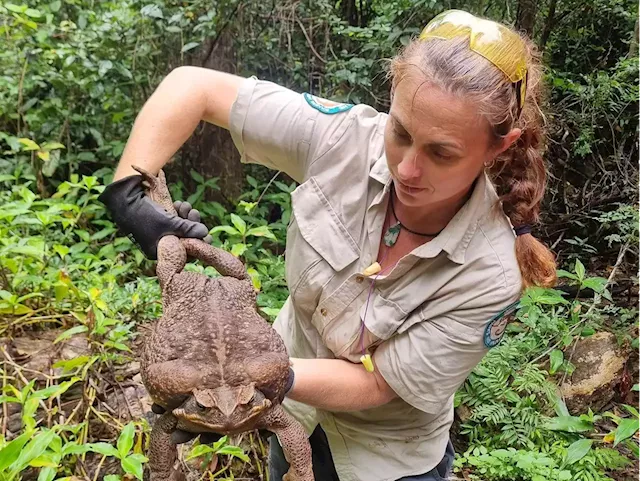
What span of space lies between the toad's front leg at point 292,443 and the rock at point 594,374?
2.79 meters

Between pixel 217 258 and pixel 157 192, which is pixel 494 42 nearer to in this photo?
pixel 217 258

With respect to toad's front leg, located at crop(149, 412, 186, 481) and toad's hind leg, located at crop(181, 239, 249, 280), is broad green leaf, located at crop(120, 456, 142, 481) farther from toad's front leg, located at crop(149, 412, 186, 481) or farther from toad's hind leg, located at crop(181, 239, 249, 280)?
toad's hind leg, located at crop(181, 239, 249, 280)

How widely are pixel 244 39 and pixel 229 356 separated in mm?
4017

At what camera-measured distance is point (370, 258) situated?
2100 millimetres

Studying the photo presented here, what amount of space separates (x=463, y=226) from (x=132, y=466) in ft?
4.84

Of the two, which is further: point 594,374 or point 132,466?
point 594,374

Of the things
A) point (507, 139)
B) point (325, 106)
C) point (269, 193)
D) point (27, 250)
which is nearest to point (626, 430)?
point (507, 139)

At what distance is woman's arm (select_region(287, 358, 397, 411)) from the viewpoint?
1.83m

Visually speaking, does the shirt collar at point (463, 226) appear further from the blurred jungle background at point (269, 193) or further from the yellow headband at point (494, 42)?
the blurred jungle background at point (269, 193)


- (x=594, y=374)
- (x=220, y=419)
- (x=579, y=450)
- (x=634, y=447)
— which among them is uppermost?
(x=220, y=419)

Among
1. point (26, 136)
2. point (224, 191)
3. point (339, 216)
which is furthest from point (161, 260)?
point (26, 136)

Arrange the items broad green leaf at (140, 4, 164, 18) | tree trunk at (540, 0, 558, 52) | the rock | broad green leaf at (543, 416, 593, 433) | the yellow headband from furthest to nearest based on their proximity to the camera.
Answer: tree trunk at (540, 0, 558, 52) < broad green leaf at (140, 4, 164, 18) < the rock < broad green leaf at (543, 416, 593, 433) < the yellow headband

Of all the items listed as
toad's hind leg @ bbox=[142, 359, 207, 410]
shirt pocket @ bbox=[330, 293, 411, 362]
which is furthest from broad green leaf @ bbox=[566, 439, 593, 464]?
toad's hind leg @ bbox=[142, 359, 207, 410]

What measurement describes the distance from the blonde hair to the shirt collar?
0.08 m
